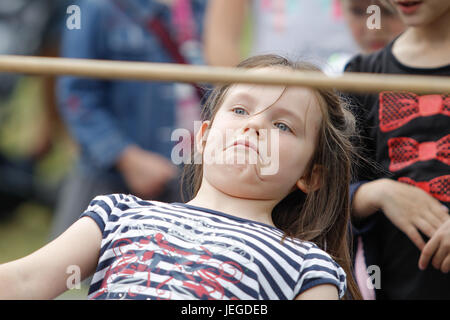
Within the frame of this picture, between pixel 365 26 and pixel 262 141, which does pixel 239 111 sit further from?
pixel 365 26

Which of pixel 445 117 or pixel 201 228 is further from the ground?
pixel 445 117

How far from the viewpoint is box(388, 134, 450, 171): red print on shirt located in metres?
1.39

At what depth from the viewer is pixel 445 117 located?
1403 mm

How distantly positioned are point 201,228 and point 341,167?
325 millimetres

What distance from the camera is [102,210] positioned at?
1.33 metres

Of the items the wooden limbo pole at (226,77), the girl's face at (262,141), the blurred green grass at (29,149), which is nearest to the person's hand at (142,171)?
→ the girl's face at (262,141)

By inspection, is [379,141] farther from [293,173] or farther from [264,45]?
[264,45]

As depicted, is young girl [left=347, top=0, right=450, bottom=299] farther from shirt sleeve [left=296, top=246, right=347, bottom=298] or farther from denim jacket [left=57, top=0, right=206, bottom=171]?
denim jacket [left=57, top=0, right=206, bottom=171]

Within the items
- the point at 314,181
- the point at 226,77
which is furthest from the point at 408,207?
the point at 226,77

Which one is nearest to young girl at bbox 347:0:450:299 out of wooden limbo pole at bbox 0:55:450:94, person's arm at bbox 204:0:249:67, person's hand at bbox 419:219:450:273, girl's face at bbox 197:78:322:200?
person's hand at bbox 419:219:450:273

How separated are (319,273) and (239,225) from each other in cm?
16
